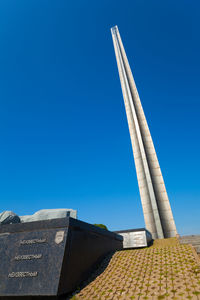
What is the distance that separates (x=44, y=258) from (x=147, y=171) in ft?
56.0

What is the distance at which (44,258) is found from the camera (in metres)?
5.40

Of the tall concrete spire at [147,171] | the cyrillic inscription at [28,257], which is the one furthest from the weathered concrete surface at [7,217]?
the tall concrete spire at [147,171]

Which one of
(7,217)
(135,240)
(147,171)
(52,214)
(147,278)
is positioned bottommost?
(147,278)

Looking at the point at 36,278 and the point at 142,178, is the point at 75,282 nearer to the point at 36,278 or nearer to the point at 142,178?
the point at 36,278

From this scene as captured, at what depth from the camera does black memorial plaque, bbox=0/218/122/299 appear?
5.01 meters

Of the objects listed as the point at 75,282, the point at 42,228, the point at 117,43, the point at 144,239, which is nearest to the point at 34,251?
the point at 42,228

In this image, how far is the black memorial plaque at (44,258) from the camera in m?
5.01

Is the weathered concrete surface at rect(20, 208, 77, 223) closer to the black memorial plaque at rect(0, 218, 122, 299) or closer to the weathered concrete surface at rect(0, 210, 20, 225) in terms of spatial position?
the weathered concrete surface at rect(0, 210, 20, 225)

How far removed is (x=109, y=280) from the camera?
5.77 metres

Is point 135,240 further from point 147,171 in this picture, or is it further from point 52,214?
point 147,171

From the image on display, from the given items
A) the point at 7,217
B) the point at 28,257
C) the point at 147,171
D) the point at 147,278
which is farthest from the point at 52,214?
the point at 147,171

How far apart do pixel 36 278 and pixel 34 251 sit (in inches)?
29.6

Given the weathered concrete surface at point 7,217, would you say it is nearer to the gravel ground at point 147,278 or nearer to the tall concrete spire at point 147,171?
the gravel ground at point 147,278

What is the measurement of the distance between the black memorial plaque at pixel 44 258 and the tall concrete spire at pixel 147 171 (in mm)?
13853
